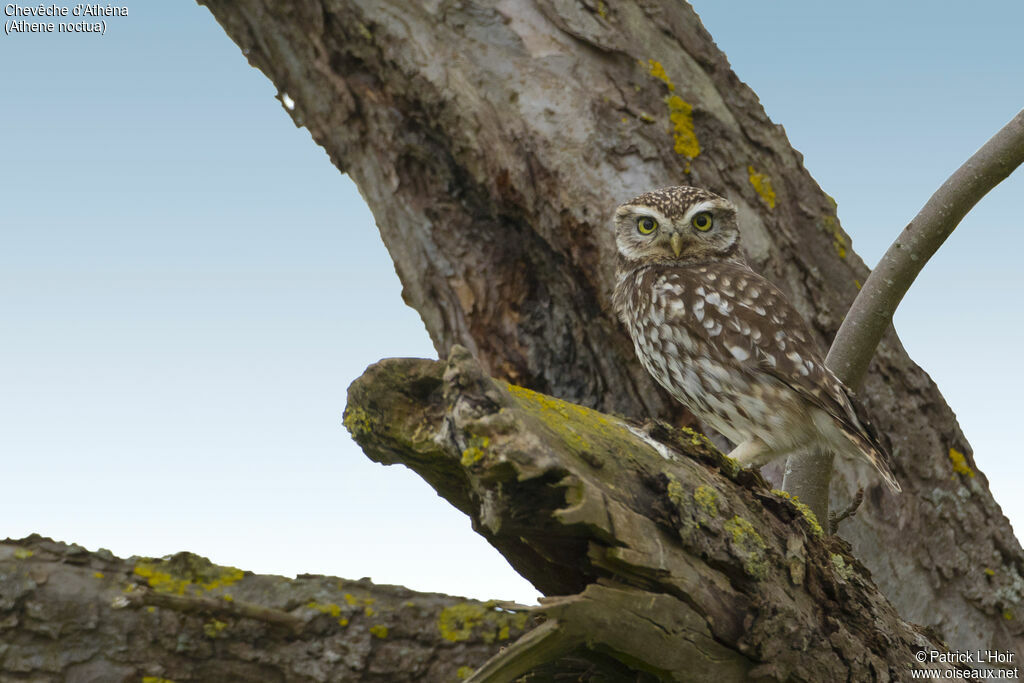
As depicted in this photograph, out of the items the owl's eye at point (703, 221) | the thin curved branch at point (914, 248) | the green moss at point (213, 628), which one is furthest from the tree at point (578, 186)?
the green moss at point (213, 628)

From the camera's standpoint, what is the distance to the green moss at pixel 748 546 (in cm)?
224

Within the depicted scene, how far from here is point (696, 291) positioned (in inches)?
148

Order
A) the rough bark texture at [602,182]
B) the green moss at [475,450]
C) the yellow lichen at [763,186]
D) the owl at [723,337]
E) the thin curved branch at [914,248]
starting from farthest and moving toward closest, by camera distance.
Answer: the yellow lichen at [763,186] < the rough bark texture at [602,182] < the thin curved branch at [914,248] < the owl at [723,337] < the green moss at [475,450]

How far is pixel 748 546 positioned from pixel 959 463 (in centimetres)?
A: 231

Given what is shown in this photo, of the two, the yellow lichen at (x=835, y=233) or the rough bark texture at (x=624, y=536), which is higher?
the yellow lichen at (x=835, y=233)

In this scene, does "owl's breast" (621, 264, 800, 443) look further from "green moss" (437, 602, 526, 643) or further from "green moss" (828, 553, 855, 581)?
"green moss" (437, 602, 526, 643)

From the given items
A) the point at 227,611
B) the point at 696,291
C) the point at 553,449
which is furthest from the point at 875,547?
the point at 227,611

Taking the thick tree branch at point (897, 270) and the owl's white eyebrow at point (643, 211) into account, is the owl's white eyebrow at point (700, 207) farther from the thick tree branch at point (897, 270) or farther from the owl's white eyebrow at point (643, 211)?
the thick tree branch at point (897, 270)

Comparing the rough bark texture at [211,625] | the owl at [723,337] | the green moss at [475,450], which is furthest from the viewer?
Result: the owl at [723,337]

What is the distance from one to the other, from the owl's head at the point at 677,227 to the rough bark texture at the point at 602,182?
0.10 metres

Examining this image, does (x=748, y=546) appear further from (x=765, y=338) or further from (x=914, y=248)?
(x=914, y=248)

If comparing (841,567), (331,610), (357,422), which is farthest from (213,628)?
(841,567)

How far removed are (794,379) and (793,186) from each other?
114 centimetres

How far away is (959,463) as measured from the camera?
13.6ft
